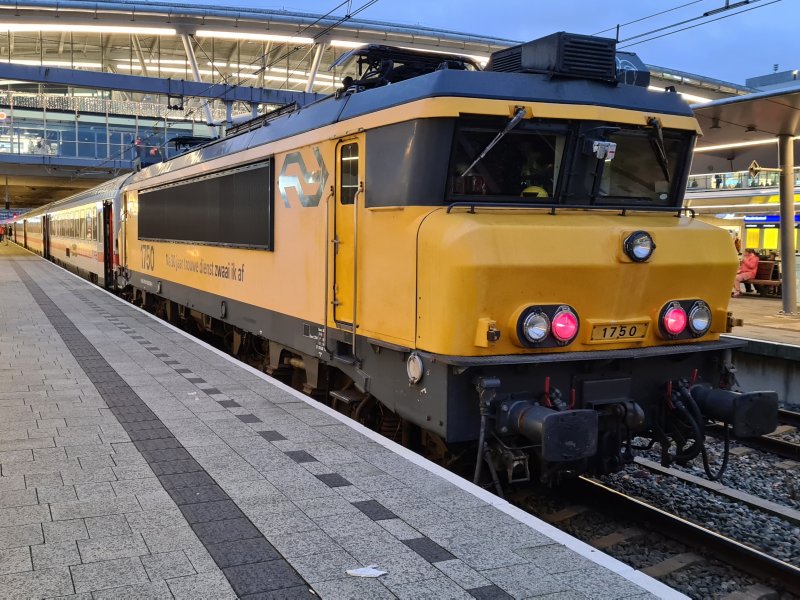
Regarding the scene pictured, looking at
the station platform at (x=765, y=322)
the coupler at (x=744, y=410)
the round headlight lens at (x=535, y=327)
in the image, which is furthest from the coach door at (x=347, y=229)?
the station platform at (x=765, y=322)

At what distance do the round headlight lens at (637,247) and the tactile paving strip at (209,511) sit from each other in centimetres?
320

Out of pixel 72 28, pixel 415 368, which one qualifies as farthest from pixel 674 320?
pixel 72 28

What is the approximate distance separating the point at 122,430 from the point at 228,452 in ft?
3.93

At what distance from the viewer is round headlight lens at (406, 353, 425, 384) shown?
5234 mm

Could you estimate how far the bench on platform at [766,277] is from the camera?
19.3 metres

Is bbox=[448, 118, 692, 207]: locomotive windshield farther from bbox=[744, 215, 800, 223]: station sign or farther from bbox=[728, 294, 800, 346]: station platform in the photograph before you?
bbox=[744, 215, 800, 223]: station sign

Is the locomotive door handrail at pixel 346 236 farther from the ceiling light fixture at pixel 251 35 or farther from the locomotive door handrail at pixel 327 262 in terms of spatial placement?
A: the ceiling light fixture at pixel 251 35

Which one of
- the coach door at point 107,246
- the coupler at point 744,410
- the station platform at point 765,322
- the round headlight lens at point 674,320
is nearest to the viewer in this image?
the coupler at point 744,410

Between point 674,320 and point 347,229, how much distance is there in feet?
9.03

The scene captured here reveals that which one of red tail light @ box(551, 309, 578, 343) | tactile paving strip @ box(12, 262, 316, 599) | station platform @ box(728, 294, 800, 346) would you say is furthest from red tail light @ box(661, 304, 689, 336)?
station platform @ box(728, 294, 800, 346)

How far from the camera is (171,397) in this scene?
7.46 meters

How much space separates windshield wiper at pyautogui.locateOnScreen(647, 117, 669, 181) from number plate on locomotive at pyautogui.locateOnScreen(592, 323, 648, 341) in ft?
4.65

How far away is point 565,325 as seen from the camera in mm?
5176

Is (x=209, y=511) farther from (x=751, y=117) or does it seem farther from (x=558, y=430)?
(x=751, y=117)
